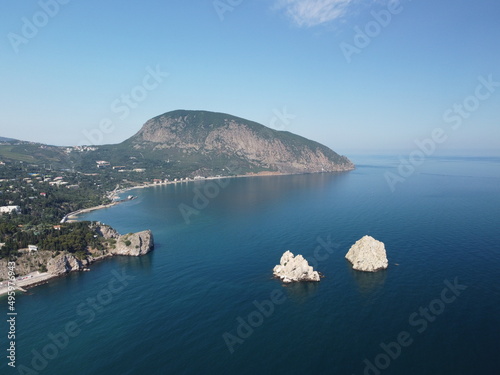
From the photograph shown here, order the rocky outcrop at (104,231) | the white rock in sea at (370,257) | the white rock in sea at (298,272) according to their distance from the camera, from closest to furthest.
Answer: the white rock in sea at (298,272), the white rock in sea at (370,257), the rocky outcrop at (104,231)

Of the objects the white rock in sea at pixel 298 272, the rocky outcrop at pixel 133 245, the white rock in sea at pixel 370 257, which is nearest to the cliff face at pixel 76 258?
the rocky outcrop at pixel 133 245

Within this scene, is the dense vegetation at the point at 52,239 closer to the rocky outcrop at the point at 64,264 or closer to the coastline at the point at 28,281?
the rocky outcrop at the point at 64,264

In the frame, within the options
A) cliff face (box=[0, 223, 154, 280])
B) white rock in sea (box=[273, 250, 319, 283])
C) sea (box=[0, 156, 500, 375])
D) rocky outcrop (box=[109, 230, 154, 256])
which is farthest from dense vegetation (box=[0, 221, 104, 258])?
white rock in sea (box=[273, 250, 319, 283])

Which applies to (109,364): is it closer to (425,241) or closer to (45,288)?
(45,288)

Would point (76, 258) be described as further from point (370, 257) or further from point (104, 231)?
point (370, 257)

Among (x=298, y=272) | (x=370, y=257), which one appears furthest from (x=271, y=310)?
(x=370, y=257)

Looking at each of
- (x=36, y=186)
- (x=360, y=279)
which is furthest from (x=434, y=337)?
(x=36, y=186)

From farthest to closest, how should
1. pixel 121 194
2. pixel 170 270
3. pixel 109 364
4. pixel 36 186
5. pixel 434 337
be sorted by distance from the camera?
1. pixel 121 194
2. pixel 36 186
3. pixel 170 270
4. pixel 434 337
5. pixel 109 364
